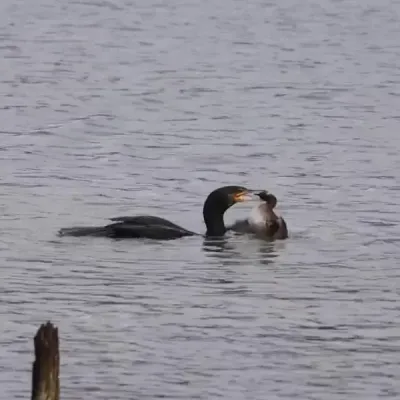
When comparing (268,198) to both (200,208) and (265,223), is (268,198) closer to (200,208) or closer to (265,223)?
(265,223)

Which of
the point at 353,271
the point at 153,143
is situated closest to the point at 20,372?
the point at 353,271

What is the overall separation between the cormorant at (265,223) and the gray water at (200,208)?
177 mm

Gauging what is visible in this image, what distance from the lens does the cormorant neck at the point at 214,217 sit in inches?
698

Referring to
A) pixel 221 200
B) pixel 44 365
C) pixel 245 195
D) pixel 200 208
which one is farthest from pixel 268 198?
pixel 44 365

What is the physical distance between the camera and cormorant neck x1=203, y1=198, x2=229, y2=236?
17.7m

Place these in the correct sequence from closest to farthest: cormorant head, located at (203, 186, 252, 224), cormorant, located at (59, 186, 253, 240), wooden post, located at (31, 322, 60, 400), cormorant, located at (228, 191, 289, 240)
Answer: wooden post, located at (31, 322, 60, 400), cormorant, located at (59, 186, 253, 240), cormorant, located at (228, 191, 289, 240), cormorant head, located at (203, 186, 252, 224)

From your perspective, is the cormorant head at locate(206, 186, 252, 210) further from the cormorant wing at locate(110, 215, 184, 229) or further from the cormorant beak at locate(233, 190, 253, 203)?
the cormorant wing at locate(110, 215, 184, 229)

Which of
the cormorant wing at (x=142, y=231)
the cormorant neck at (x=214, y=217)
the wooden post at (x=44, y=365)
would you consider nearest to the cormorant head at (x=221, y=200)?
the cormorant neck at (x=214, y=217)

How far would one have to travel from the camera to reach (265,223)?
17.7 m

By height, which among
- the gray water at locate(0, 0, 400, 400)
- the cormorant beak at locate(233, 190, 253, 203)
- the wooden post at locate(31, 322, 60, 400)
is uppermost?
the wooden post at locate(31, 322, 60, 400)

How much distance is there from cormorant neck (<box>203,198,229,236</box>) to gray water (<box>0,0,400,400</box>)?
337 mm

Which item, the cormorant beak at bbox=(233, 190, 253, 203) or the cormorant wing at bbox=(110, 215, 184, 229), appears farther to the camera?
the cormorant beak at bbox=(233, 190, 253, 203)

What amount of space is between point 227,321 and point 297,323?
527mm

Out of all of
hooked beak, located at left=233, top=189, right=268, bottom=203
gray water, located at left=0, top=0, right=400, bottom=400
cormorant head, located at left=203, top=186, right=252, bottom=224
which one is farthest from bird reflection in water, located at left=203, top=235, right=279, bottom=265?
hooked beak, located at left=233, top=189, right=268, bottom=203
